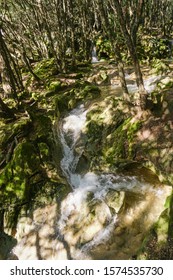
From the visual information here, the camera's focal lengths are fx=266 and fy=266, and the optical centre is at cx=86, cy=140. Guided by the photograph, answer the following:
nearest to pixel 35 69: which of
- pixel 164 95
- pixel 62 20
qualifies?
pixel 62 20

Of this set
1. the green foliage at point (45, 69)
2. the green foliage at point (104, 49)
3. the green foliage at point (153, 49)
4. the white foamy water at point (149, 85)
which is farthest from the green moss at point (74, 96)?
the green foliage at point (104, 49)

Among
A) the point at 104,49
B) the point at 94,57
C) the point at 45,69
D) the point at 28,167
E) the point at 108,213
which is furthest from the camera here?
the point at 94,57

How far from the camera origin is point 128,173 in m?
8.54

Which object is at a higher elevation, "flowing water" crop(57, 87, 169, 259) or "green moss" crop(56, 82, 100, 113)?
"green moss" crop(56, 82, 100, 113)

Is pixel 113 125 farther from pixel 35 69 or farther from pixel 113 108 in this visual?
pixel 35 69

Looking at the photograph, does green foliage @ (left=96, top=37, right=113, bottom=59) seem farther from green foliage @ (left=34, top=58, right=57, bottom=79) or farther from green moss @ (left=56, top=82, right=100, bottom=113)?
green moss @ (left=56, top=82, right=100, bottom=113)

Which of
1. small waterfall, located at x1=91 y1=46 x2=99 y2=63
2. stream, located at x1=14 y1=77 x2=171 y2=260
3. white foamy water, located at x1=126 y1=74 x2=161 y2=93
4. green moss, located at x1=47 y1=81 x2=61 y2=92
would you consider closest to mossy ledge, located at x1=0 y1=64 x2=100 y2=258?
stream, located at x1=14 y1=77 x2=171 y2=260

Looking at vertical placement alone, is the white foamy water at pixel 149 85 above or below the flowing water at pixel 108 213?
above

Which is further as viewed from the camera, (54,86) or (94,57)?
(94,57)

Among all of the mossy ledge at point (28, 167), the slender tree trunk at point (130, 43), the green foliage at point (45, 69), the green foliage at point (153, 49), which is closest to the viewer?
the slender tree trunk at point (130, 43)

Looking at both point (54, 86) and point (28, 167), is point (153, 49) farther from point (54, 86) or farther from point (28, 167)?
point (28, 167)

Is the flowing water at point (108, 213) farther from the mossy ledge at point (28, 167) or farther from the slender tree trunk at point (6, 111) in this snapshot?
the slender tree trunk at point (6, 111)

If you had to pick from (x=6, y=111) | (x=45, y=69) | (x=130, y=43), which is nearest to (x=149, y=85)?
(x=130, y=43)

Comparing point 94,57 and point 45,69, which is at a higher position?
point 94,57
